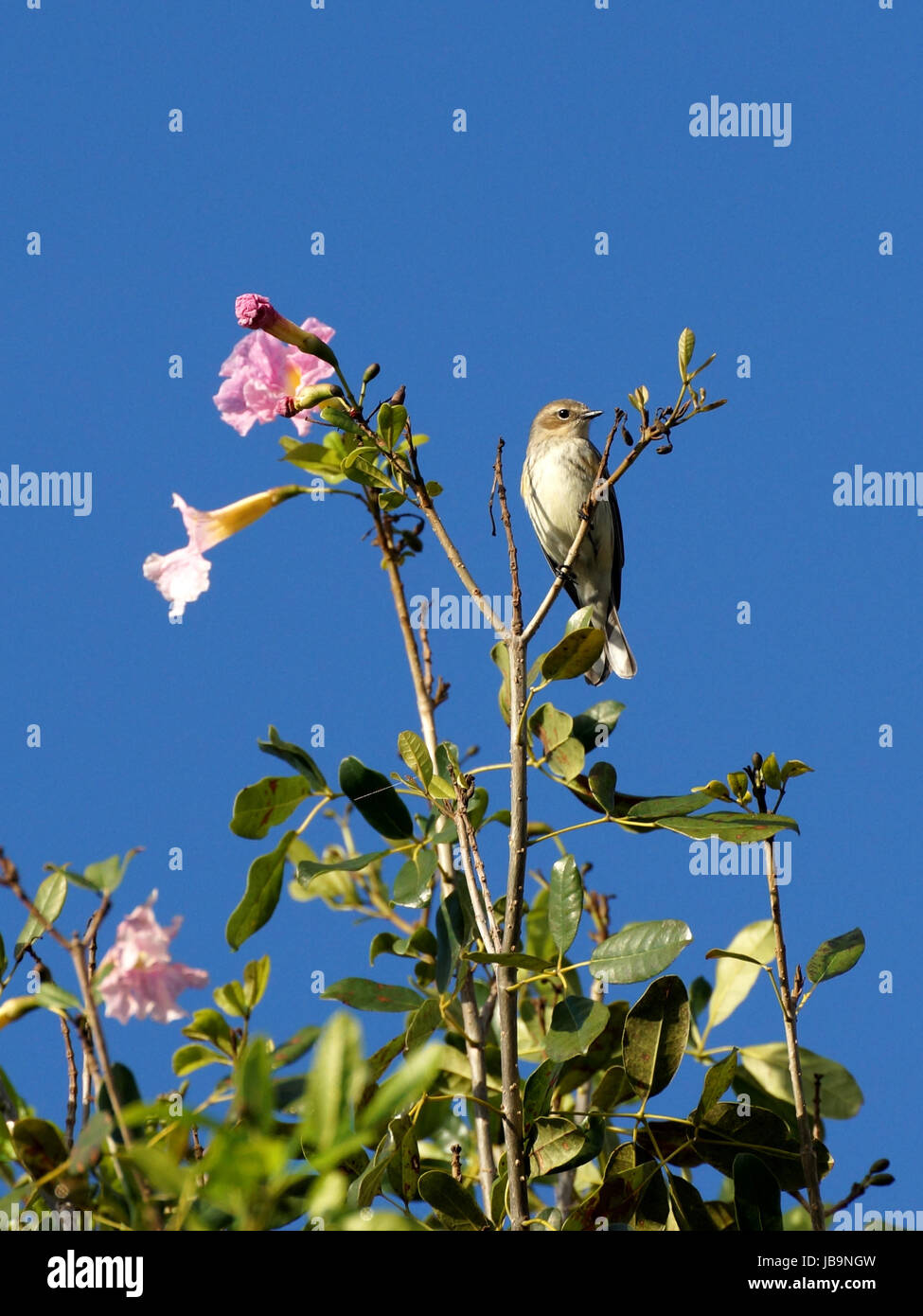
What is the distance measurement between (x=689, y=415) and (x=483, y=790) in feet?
3.51

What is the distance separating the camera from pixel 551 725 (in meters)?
2.98

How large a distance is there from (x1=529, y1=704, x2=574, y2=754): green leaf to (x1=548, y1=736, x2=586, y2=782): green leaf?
0.6 inches

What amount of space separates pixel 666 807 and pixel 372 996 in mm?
763

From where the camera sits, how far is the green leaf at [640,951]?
2.52 metres

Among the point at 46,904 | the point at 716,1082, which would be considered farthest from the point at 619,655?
the point at 46,904

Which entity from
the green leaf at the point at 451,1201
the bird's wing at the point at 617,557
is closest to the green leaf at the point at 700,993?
the green leaf at the point at 451,1201

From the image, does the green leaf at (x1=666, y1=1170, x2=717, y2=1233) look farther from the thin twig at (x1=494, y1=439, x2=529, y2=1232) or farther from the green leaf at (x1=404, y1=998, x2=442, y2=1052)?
the green leaf at (x1=404, y1=998, x2=442, y2=1052)

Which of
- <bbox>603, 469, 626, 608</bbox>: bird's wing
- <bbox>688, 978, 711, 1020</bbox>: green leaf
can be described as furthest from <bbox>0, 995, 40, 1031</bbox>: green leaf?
<bbox>603, 469, 626, 608</bbox>: bird's wing

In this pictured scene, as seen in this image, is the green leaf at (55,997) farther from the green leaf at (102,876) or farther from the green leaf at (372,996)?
the green leaf at (372,996)

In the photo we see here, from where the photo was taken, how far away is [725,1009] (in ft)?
11.1

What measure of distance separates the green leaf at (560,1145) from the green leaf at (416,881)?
1.83 feet

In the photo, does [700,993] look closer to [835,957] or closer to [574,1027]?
[835,957]
